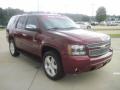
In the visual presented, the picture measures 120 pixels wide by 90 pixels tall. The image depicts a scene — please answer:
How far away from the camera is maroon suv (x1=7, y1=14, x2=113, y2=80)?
4.19m

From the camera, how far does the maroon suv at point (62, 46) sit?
165 inches

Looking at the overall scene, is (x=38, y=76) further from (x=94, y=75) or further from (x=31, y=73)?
(x=94, y=75)

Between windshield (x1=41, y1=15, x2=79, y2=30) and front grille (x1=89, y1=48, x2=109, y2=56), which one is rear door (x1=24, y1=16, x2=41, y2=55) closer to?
windshield (x1=41, y1=15, x2=79, y2=30)

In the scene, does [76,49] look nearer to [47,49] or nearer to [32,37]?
[47,49]

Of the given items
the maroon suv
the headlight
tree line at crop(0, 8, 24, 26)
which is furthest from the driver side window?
tree line at crop(0, 8, 24, 26)

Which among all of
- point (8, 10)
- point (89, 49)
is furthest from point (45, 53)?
point (8, 10)

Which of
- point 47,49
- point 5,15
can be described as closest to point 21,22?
point 47,49

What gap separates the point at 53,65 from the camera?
484 centimetres

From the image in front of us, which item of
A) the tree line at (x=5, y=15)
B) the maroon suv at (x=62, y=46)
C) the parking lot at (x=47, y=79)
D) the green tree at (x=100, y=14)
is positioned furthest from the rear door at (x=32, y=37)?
the green tree at (x=100, y=14)

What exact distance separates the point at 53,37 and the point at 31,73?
154cm

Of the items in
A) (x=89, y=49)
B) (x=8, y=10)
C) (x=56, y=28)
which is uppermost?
(x=8, y=10)

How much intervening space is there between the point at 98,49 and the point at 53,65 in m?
1.30

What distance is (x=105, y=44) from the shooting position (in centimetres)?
475

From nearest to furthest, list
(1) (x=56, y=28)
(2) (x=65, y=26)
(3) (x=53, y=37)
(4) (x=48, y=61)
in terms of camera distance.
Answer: (3) (x=53, y=37), (4) (x=48, y=61), (1) (x=56, y=28), (2) (x=65, y=26)
